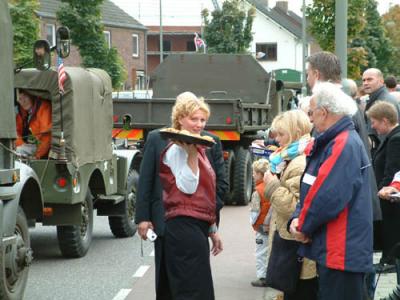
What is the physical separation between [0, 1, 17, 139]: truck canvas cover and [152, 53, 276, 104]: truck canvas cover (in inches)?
521

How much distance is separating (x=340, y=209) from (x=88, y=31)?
42888 mm

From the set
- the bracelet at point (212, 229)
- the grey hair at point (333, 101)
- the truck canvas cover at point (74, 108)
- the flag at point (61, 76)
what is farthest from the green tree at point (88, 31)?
the grey hair at point (333, 101)

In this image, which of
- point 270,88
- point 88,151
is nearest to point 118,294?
point 88,151

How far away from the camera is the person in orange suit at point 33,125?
37.0 feet

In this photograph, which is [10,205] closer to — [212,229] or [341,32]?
[212,229]

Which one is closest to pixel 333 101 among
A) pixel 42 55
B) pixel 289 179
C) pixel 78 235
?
pixel 289 179

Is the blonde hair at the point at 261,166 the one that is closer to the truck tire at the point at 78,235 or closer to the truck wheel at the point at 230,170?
the truck tire at the point at 78,235

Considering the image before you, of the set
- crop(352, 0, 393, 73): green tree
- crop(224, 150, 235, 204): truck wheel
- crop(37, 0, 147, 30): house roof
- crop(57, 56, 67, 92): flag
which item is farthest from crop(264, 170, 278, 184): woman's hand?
crop(352, 0, 393, 73): green tree

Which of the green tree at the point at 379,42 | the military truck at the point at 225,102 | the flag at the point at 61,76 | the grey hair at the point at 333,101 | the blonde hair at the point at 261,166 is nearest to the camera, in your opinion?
the grey hair at the point at 333,101

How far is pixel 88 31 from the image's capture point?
156ft

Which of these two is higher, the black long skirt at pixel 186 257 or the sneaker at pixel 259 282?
the black long skirt at pixel 186 257

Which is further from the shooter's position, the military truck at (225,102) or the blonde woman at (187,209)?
the military truck at (225,102)

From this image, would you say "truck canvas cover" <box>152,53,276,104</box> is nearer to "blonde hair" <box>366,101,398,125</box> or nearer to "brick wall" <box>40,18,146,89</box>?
"blonde hair" <box>366,101,398,125</box>

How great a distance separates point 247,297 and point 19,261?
2.19 meters
